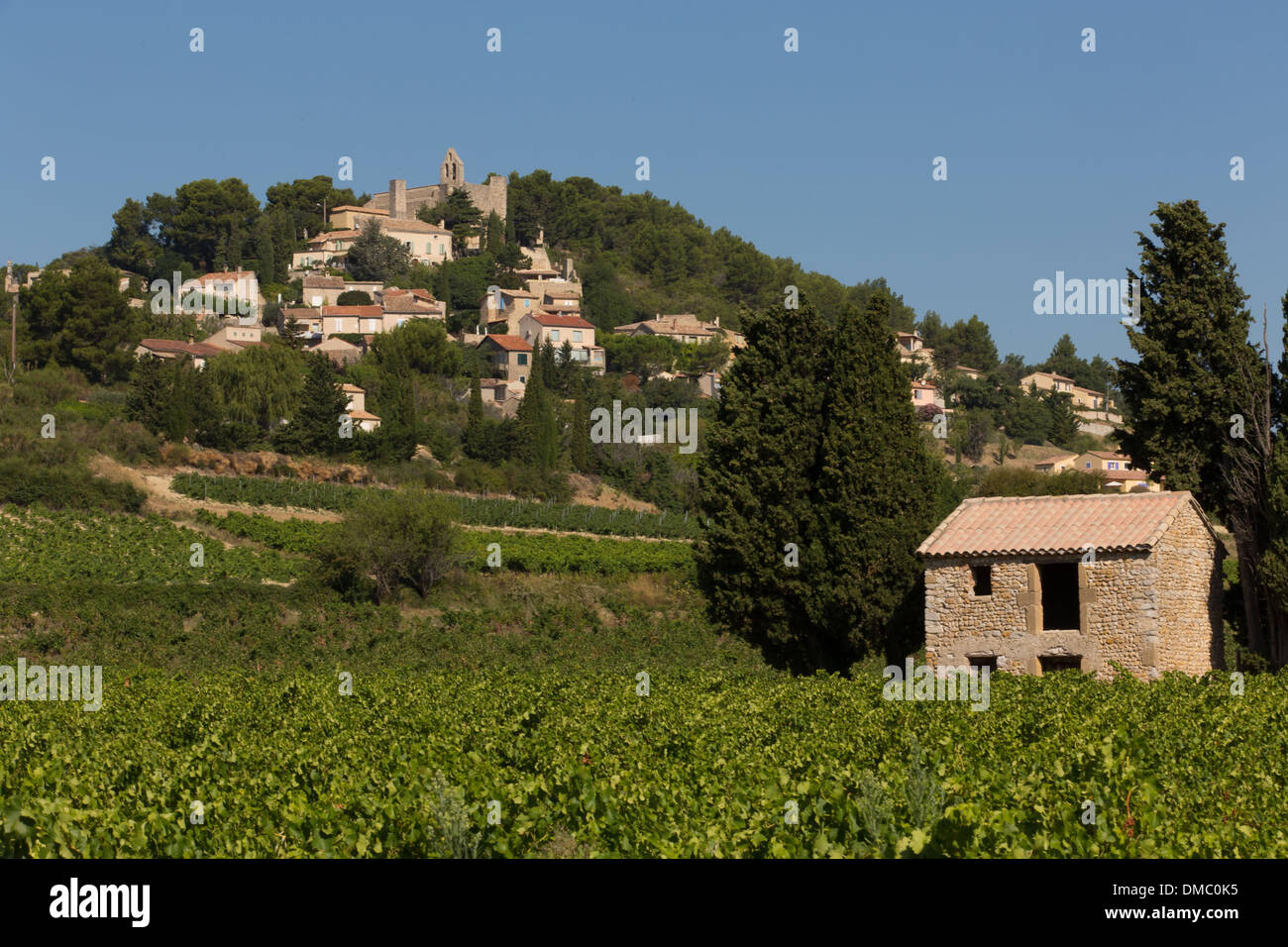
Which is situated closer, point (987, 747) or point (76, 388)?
point (987, 747)

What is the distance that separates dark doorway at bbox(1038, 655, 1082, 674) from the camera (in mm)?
21906

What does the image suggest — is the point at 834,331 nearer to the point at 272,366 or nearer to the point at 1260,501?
the point at 1260,501

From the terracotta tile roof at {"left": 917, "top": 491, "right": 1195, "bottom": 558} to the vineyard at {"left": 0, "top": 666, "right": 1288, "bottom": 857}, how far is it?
12.0 ft

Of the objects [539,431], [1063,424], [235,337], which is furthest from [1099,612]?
[1063,424]

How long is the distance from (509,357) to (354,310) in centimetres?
1393

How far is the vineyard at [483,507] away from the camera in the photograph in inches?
2245

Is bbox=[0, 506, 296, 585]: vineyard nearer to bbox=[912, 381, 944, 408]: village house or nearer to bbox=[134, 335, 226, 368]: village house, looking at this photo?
bbox=[134, 335, 226, 368]: village house

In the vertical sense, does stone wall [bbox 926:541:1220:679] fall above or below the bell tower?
below

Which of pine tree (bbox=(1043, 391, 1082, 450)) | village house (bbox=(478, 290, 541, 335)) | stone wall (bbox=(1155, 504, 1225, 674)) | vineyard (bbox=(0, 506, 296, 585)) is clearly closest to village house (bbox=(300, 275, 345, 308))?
village house (bbox=(478, 290, 541, 335))

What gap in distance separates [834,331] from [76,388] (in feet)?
173
